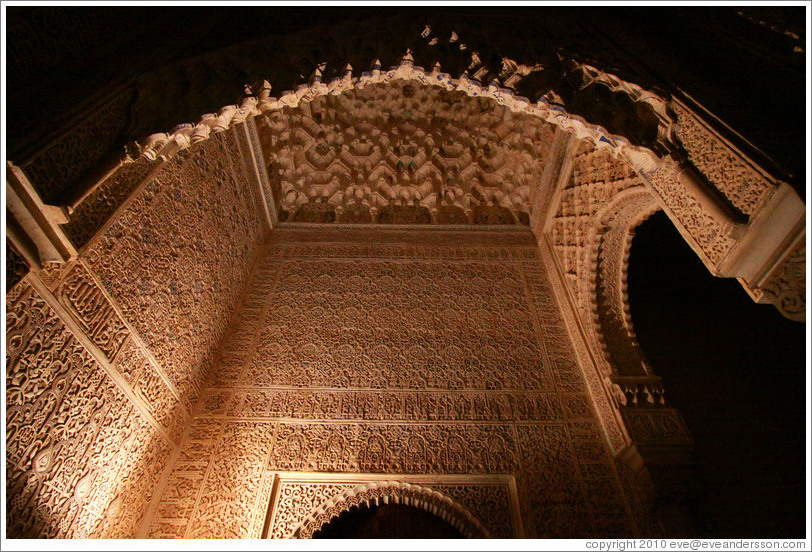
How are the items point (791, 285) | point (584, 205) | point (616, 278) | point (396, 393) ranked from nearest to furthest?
point (791, 285), point (396, 393), point (616, 278), point (584, 205)

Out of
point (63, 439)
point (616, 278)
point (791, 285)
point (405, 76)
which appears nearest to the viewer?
point (791, 285)

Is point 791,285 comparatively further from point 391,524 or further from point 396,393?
point 391,524

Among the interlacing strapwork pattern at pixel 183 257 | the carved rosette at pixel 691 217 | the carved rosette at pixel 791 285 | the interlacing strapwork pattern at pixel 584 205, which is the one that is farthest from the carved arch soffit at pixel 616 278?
the interlacing strapwork pattern at pixel 183 257

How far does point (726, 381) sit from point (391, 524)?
Result: 268cm

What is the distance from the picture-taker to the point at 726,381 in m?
3.17

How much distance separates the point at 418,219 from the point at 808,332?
3.02 m

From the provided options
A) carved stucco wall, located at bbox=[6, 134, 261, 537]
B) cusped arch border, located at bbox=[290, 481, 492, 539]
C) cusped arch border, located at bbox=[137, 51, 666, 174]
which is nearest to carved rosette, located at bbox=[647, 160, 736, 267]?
cusped arch border, located at bbox=[137, 51, 666, 174]

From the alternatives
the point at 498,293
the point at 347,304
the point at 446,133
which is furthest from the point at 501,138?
the point at 347,304

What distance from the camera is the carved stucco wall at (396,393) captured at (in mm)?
2213

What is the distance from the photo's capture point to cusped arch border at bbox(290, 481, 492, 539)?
2131mm

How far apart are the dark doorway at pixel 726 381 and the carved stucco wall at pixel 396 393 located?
2.34 feet

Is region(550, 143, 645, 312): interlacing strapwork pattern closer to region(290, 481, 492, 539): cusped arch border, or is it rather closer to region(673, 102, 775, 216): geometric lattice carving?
region(673, 102, 775, 216): geometric lattice carving

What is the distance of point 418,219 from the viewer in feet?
12.9

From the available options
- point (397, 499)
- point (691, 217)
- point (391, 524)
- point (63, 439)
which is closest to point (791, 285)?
point (691, 217)
